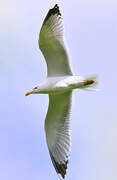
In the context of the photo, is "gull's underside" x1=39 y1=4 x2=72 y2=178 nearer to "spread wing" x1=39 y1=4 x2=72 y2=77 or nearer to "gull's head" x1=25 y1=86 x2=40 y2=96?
"spread wing" x1=39 y1=4 x2=72 y2=77

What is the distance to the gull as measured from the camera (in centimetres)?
884

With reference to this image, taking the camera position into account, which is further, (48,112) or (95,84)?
(48,112)

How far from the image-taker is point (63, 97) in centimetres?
944

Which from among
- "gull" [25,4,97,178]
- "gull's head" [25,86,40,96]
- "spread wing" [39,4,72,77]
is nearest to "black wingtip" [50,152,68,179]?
"gull" [25,4,97,178]

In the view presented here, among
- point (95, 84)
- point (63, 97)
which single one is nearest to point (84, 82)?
point (95, 84)

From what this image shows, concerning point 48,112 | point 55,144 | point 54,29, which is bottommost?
point 55,144

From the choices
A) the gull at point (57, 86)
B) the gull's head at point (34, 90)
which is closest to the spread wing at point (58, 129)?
the gull at point (57, 86)

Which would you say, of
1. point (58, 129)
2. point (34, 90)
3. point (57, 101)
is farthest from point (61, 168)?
point (34, 90)

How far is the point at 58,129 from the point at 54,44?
5.58ft

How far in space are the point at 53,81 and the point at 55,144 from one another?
132 centimetres

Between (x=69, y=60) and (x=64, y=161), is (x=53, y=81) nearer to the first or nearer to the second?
(x=69, y=60)

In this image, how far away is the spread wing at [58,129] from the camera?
30.9ft

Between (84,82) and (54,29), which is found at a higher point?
(54,29)

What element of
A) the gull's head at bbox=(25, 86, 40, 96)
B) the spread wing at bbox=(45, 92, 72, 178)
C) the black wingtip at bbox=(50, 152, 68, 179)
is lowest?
the black wingtip at bbox=(50, 152, 68, 179)
